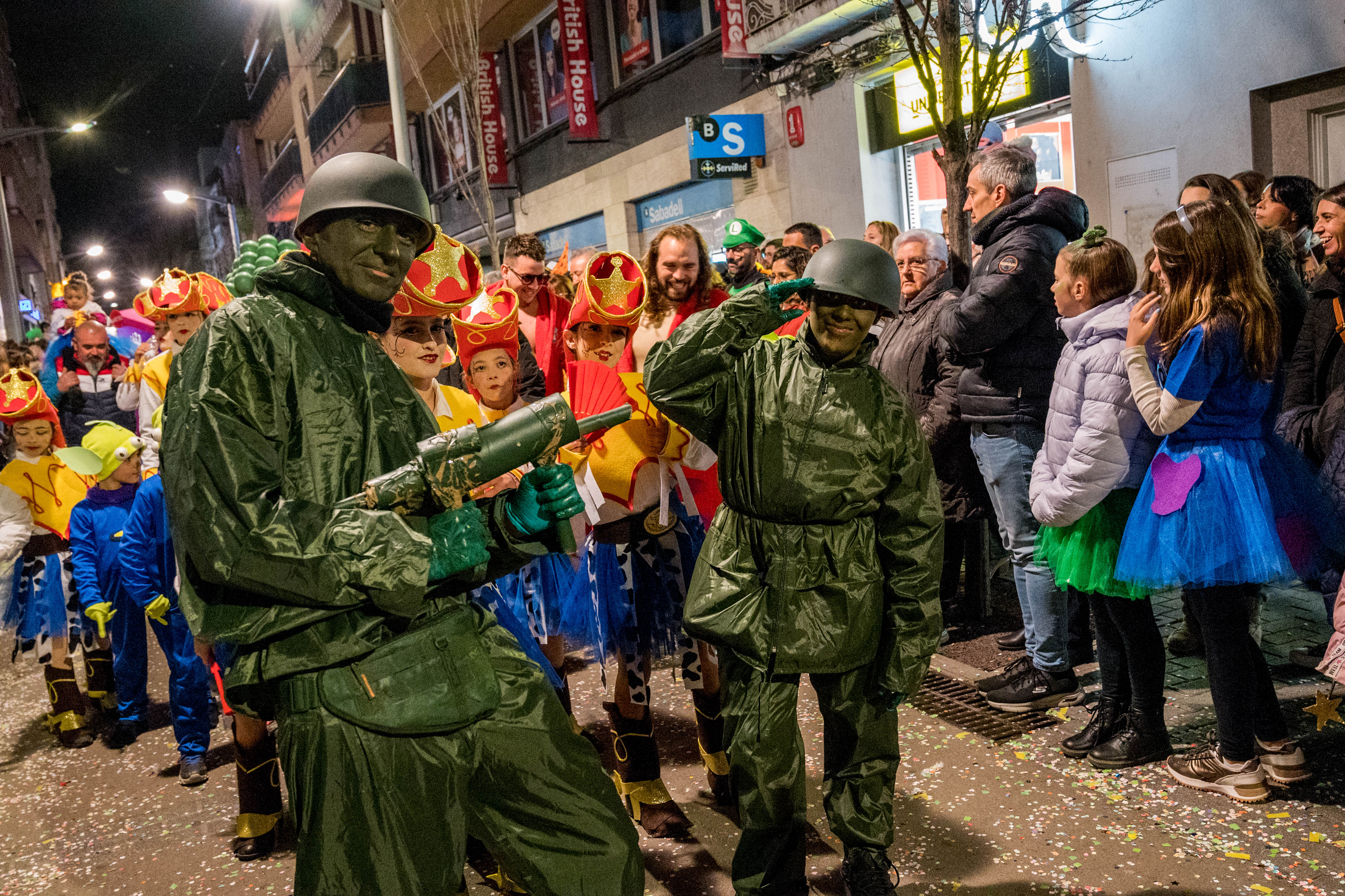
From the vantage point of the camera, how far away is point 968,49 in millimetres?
6852

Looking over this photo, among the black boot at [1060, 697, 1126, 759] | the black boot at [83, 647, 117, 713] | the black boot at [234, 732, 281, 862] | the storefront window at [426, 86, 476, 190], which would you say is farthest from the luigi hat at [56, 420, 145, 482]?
the storefront window at [426, 86, 476, 190]

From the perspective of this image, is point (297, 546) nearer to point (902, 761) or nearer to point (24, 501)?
point (902, 761)

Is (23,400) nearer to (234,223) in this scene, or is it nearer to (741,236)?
(741,236)

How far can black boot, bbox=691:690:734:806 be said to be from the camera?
4164mm

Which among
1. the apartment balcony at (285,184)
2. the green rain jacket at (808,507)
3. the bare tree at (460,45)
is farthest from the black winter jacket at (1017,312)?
the apartment balcony at (285,184)

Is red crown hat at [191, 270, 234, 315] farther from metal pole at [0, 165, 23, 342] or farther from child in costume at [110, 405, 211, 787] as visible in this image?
metal pole at [0, 165, 23, 342]

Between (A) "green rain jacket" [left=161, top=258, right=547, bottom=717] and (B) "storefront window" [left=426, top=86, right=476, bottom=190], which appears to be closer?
(A) "green rain jacket" [left=161, top=258, right=547, bottom=717]

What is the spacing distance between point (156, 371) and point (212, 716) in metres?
1.96

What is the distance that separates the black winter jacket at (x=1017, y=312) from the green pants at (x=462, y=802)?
129 inches

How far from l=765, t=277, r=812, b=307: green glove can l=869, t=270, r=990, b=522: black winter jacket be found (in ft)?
8.38

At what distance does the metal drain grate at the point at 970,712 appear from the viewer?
4.58 m

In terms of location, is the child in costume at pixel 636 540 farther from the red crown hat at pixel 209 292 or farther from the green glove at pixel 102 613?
the green glove at pixel 102 613

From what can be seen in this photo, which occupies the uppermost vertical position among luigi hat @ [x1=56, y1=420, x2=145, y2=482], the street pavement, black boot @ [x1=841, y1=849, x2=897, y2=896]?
luigi hat @ [x1=56, y1=420, x2=145, y2=482]

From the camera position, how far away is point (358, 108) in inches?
966
